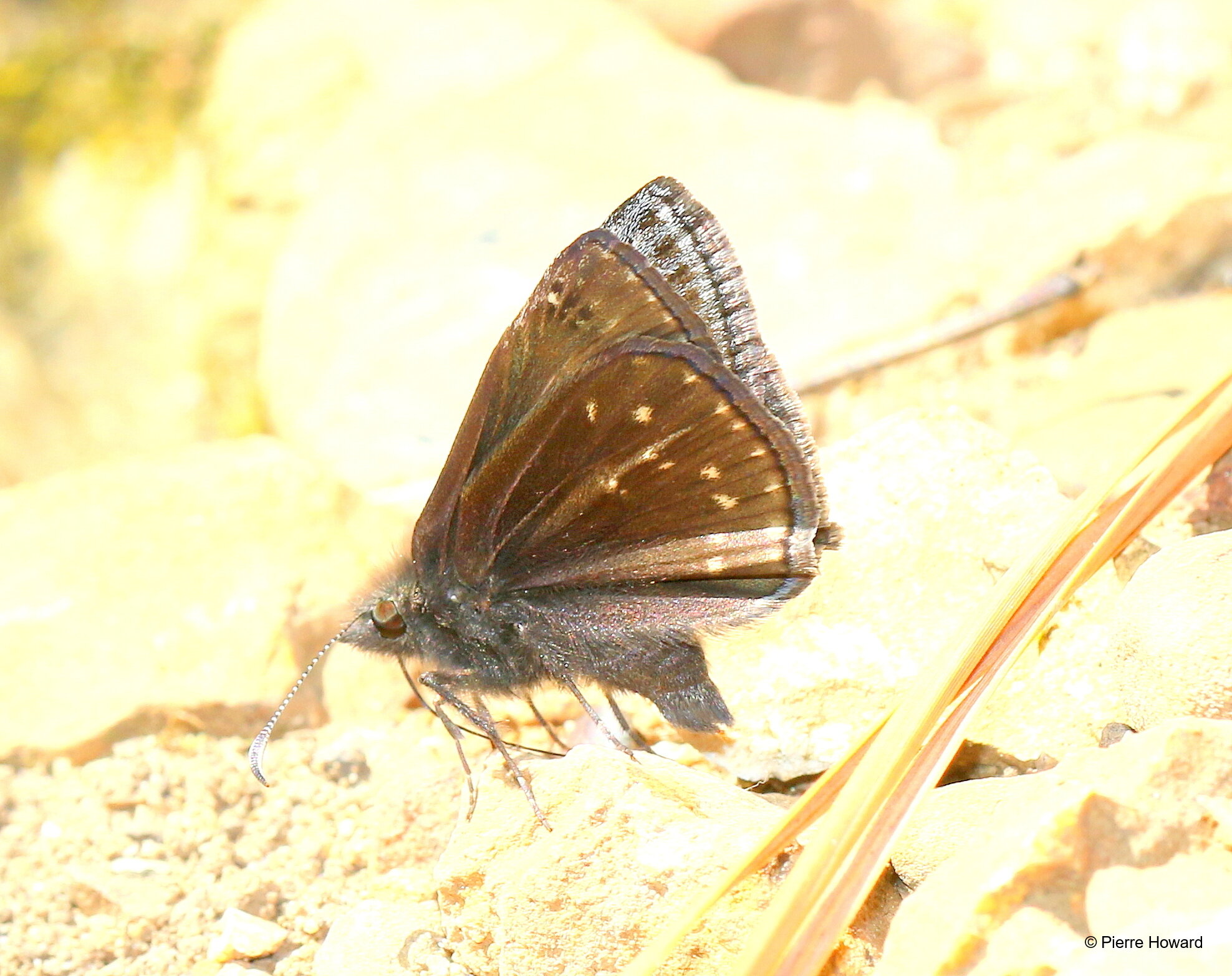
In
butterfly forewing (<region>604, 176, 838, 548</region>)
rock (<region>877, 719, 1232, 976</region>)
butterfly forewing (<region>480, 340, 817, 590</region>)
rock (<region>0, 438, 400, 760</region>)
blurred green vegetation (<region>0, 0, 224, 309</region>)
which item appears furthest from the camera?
blurred green vegetation (<region>0, 0, 224, 309</region>)

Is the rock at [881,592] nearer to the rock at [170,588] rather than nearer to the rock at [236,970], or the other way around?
the rock at [236,970]

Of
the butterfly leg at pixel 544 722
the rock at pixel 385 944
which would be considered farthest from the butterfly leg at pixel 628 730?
the rock at pixel 385 944

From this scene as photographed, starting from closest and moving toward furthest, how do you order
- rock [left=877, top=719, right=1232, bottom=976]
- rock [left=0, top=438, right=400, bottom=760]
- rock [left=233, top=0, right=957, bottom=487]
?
rock [left=877, top=719, right=1232, bottom=976] → rock [left=0, top=438, right=400, bottom=760] → rock [left=233, top=0, right=957, bottom=487]

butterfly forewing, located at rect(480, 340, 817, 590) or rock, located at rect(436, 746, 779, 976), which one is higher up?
butterfly forewing, located at rect(480, 340, 817, 590)

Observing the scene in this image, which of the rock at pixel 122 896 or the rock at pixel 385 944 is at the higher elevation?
the rock at pixel 122 896

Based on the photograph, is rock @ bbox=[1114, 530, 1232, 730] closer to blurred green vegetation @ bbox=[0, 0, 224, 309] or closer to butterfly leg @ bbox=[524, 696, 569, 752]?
butterfly leg @ bbox=[524, 696, 569, 752]

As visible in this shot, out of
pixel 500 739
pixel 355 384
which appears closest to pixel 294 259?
pixel 355 384

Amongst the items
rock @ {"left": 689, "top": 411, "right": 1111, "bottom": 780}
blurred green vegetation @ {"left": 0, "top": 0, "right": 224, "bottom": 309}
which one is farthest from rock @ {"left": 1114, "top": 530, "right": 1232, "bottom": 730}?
blurred green vegetation @ {"left": 0, "top": 0, "right": 224, "bottom": 309}
